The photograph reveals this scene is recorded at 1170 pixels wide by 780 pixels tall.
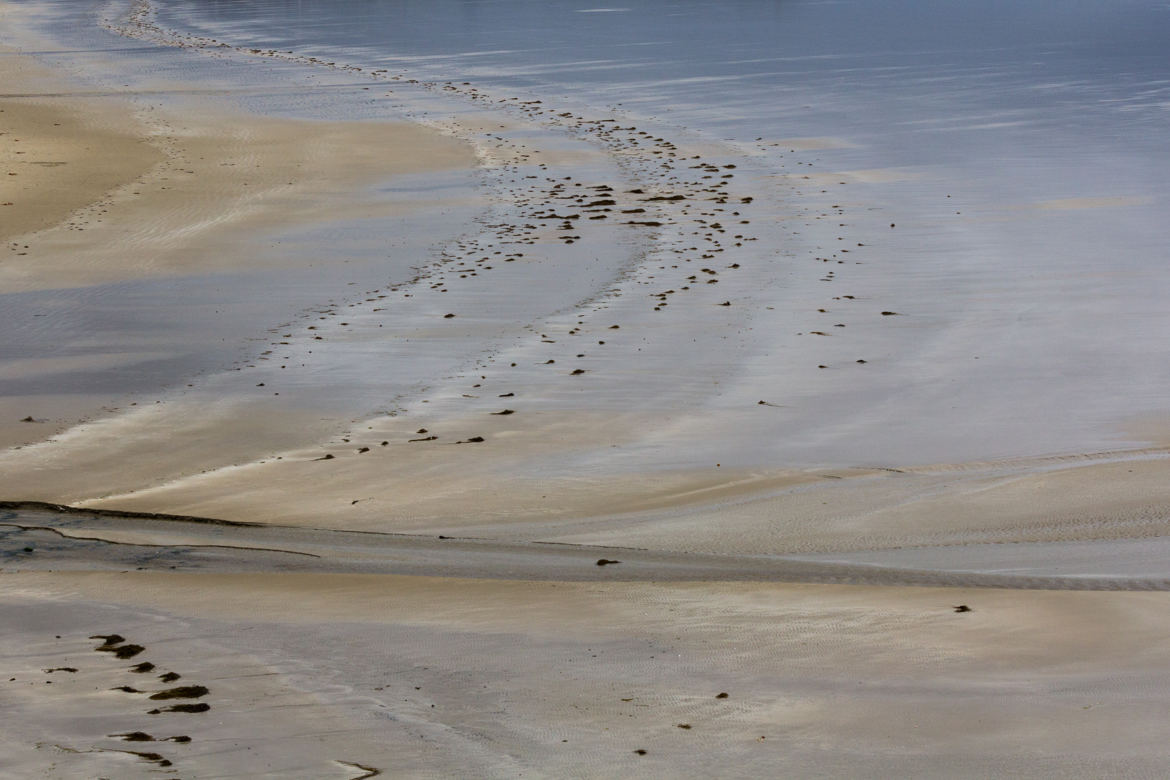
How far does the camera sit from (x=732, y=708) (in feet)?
16.0

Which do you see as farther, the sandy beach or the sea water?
the sea water

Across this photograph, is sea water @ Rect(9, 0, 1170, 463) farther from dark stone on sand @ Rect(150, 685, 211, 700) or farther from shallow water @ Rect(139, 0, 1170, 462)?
dark stone on sand @ Rect(150, 685, 211, 700)

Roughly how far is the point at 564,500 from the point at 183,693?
2866mm

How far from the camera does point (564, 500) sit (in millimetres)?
7492

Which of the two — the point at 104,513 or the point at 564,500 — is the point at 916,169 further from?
the point at 104,513

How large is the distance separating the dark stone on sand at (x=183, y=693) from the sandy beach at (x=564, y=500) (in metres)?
0.04

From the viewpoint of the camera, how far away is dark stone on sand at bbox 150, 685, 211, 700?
16.2ft

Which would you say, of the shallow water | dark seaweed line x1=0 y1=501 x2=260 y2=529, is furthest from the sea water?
dark seaweed line x1=0 y1=501 x2=260 y2=529

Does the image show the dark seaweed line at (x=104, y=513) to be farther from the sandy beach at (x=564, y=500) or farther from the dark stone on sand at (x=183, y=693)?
the dark stone on sand at (x=183, y=693)

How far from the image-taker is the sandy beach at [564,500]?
15.6 feet

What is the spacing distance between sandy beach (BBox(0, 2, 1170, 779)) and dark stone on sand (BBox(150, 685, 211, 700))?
37mm

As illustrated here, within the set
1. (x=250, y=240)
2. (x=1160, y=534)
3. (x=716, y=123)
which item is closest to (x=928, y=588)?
(x=1160, y=534)

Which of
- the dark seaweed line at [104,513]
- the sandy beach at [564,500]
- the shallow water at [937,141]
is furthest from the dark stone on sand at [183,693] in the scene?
the shallow water at [937,141]

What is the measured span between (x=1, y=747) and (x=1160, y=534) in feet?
16.3
